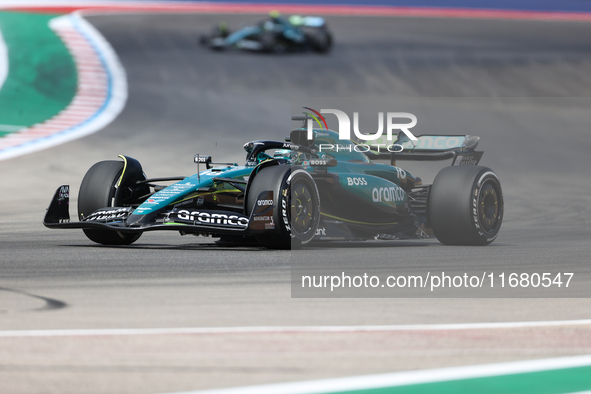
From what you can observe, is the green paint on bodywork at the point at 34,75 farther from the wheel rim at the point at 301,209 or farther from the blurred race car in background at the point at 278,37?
the wheel rim at the point at 301,209

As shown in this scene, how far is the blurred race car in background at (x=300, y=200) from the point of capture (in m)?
8.74

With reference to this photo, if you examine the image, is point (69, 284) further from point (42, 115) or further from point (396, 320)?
point (42, 115)

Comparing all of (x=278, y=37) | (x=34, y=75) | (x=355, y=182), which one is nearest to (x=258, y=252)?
(x=355, y=182)

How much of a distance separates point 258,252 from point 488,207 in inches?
96.1

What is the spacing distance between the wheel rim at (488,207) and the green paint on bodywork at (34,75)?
1241 centimetres

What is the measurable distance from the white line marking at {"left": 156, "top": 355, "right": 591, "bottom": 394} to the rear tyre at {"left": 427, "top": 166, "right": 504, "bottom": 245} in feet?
15.7

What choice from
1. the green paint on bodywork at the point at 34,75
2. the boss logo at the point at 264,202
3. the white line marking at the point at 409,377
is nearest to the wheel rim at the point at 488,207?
the boss logo at the point at 264,202

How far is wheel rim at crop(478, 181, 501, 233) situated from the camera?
9.40 metres

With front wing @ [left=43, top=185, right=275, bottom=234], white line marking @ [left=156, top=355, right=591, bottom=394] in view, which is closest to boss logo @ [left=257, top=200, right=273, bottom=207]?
front wing @ [left=43, top=185, right=275, bottom=234]

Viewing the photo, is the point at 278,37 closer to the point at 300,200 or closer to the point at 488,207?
the point at 488,207

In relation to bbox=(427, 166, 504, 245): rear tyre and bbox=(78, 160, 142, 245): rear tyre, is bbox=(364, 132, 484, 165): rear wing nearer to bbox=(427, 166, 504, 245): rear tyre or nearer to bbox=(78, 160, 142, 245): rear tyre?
bbox=(427, 166, 504, 245): rear tyre

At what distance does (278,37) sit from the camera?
30547 millimetres

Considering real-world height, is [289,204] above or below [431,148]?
below

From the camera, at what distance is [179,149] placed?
18938 millimetres
